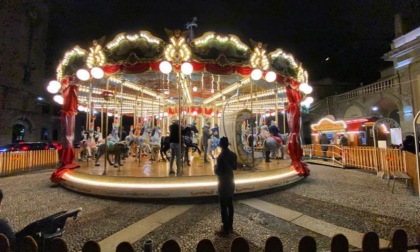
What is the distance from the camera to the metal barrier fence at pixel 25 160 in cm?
1057

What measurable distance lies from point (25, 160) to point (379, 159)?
17.5 meters

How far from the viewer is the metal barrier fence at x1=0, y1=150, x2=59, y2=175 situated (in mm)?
10570

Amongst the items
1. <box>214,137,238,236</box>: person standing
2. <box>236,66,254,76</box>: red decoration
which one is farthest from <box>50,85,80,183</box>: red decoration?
<box>214,137,238,236</box>: person standing

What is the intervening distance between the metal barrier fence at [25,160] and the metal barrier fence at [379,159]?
1623cm

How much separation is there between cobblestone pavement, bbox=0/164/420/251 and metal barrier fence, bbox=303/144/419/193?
741 mm

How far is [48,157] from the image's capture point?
42.8 ft

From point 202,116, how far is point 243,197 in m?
8.54

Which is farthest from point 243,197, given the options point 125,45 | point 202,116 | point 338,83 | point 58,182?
point 338,83

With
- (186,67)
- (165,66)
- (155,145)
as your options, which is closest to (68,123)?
(155,145)

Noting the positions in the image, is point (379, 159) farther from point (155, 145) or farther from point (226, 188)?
point (155, 145)

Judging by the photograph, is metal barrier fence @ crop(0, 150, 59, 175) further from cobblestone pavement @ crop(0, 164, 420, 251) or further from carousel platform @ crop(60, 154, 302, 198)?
carousel platform @ crop(60, 154, 302, 198)

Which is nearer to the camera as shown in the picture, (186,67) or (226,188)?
(226,188)

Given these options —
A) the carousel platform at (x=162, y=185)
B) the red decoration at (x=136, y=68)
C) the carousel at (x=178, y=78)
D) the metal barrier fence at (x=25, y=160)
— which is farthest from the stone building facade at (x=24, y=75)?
the red decoration at (x=136, y=68)

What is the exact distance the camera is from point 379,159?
9.21 metres
